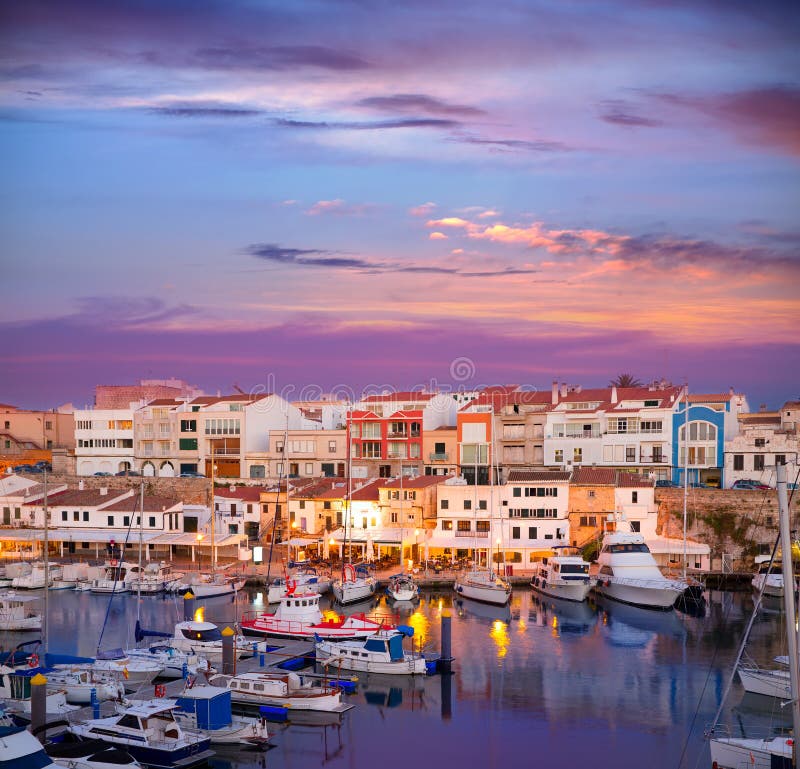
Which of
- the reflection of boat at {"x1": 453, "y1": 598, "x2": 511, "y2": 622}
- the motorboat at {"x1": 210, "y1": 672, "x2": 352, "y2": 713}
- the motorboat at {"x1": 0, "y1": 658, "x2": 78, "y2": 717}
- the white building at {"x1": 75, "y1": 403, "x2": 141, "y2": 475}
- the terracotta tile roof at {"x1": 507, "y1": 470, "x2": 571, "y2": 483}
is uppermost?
the white building at {"x1": 75, "y1": 403, "x2": 141, "y2": 475}

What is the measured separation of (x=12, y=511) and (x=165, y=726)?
38.3m

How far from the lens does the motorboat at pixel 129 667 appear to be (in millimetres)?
29703

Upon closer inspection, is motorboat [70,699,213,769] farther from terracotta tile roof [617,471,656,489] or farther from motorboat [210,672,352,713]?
terracotta tile roof [617,471,656,489]

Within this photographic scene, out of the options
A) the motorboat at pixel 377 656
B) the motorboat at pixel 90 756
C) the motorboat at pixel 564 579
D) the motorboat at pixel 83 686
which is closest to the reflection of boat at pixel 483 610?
the motorboat at pixel 564 579

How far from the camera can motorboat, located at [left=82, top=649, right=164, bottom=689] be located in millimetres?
29703

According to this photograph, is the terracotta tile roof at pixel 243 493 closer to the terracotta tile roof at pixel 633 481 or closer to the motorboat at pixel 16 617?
the motorboat at pixel 16 617

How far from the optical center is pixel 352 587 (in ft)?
139

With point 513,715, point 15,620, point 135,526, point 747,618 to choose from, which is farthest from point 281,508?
point 513,715

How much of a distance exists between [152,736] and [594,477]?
33351 mm

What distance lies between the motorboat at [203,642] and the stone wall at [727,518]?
26402 millimetres

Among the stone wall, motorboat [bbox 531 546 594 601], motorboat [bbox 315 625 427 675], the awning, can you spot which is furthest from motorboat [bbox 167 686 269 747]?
the stone wall

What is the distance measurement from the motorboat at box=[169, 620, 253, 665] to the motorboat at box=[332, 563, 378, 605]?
810 centimetres

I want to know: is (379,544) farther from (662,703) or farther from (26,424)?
(26,424)

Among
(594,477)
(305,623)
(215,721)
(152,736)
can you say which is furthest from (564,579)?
(152,736)
